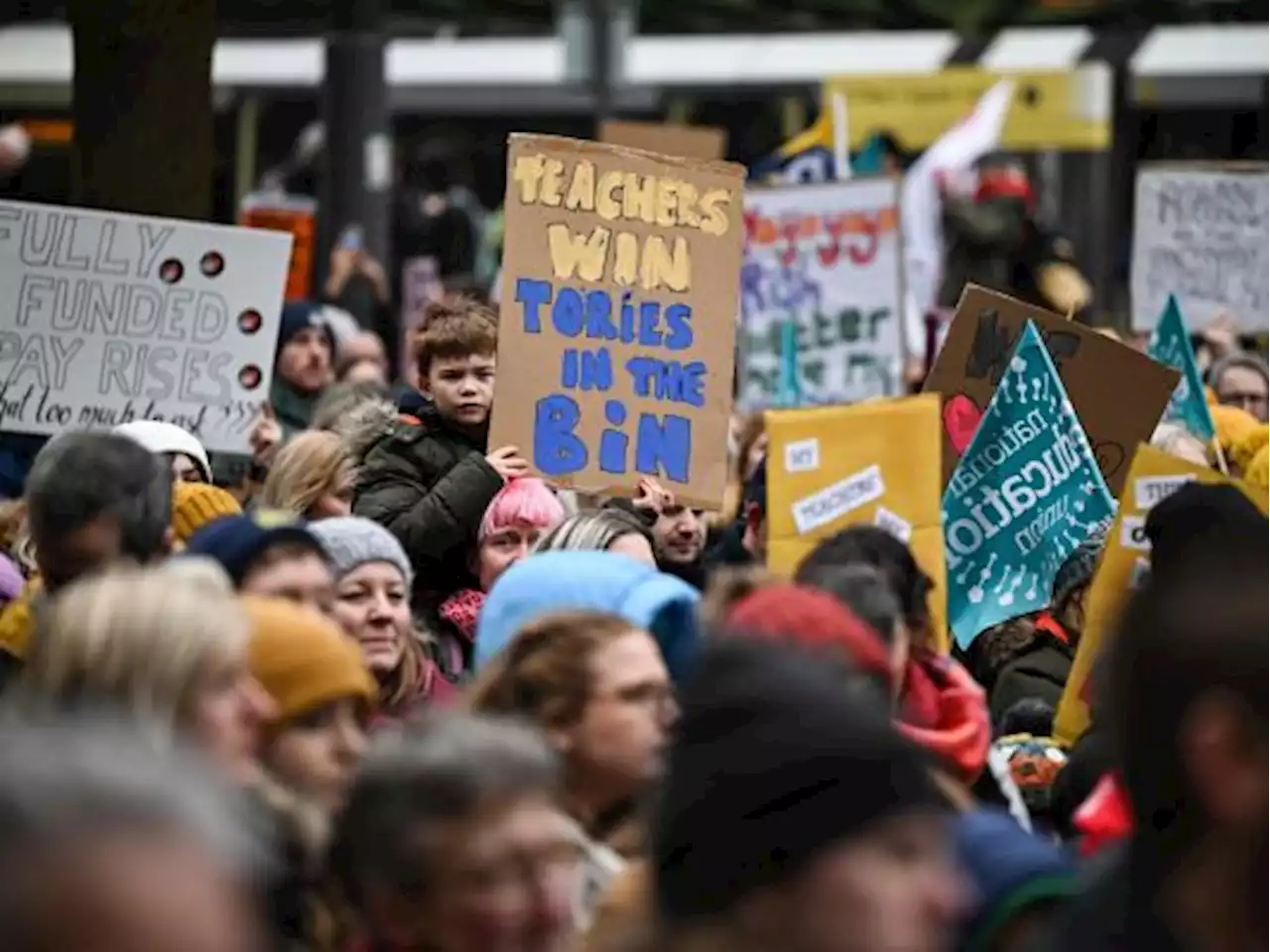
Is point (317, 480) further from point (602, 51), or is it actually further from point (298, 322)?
point (602, 51)

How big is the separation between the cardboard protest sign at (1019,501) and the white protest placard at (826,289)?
461 centimetres

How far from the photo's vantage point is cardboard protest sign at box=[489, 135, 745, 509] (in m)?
9.32

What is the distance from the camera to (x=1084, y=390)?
10.0 meters

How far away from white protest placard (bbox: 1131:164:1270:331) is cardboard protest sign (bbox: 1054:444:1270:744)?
841 centimetres

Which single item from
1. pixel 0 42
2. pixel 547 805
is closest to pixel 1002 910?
pixel 547 805

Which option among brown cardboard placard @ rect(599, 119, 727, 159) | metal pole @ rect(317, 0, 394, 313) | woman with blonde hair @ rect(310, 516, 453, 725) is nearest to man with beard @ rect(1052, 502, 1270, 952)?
woman with blonde hair @ rect(310, 516, 453, 725)

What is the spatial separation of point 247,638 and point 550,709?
847 mm

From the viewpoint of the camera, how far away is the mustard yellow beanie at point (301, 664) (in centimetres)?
518

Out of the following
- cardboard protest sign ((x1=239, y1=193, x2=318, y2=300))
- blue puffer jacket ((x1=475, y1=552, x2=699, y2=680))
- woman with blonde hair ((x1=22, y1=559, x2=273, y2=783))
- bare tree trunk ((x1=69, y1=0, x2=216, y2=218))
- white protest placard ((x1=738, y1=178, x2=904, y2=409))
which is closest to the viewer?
woman with blonde hair ((x1=22, y1=559, x2=273, y2=783))

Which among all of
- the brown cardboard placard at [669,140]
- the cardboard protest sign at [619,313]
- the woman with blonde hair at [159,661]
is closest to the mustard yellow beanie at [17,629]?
the woman with blonde hair at [159,661]

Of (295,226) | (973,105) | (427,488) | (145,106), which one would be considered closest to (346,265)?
(295,226)

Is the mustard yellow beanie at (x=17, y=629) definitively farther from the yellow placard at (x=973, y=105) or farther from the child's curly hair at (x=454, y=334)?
the yellow placard at (x=973, y=105)

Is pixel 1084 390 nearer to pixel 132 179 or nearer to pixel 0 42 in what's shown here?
pixel 132 179

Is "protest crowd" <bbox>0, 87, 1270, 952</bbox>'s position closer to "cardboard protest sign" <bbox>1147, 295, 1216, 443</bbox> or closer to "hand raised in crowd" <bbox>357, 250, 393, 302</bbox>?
"cardboard protest sign" <bbox>1147, 295, 1216, 443</bbox>
